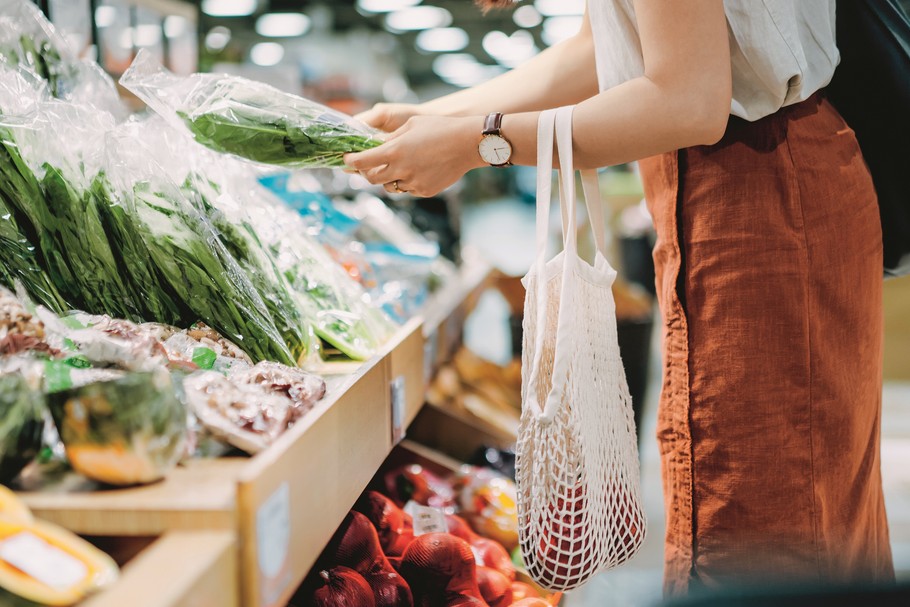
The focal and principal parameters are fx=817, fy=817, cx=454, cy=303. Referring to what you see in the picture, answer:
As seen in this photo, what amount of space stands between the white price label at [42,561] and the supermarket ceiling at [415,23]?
10.6 metres

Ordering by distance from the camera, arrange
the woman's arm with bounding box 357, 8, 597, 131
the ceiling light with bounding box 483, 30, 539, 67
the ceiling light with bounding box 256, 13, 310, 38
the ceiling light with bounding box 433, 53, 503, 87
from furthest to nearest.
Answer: the ceiling light with bounding box 433, 53, 503, 87 → the ceiling light with bounding box 483, 30, 539, 67 → the ceiling light with bounding box 256, 13, 310, 38 → the woman's arm with bounding box 357, 8, 597, 131

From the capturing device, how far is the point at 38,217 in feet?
3.42

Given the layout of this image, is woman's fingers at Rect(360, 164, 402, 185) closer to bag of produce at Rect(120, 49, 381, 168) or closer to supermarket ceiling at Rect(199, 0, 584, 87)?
bag of produce at Rect(120, 49, 381, 168)

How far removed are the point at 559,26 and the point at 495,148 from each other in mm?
13666

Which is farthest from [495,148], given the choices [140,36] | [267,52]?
[267,52]

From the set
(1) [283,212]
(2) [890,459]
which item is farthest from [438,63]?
(1) [283,212]

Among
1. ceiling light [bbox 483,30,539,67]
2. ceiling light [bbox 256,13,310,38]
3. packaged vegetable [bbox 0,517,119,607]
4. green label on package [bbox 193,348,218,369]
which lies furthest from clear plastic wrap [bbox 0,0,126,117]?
ceiling light [bbox 483,30,539,67]

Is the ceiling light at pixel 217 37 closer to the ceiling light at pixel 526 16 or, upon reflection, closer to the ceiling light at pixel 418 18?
the ceiling light at pixel 418 18

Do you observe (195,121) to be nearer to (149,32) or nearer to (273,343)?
(273,343)

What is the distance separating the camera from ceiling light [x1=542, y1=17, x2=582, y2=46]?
1333 cm

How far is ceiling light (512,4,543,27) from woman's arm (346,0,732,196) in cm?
1219

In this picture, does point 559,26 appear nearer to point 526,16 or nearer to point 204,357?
point 526,16

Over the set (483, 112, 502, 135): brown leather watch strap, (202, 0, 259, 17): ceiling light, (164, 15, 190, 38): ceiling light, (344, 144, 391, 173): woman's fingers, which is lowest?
(344, 144, 391, 173): woman's fingers

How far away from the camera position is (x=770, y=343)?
1113mm
